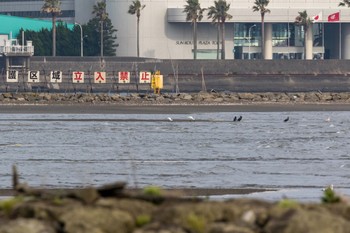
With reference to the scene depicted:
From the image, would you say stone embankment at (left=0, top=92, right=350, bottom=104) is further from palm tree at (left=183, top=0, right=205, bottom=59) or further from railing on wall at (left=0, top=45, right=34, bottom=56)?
palm tree at (left=183, top=0, right=205, bottom=59)

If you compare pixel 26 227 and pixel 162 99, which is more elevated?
pixel 26 227

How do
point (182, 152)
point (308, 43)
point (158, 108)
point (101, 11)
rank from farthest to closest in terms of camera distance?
point (308, 43), point (101, 11), point (158, 108), point (182, 152)

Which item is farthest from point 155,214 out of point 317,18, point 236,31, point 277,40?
point 277,40

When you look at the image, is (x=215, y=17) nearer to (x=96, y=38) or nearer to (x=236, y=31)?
(x=236, y=31)

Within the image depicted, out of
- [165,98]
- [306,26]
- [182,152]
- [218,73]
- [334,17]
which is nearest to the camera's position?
[182,152]

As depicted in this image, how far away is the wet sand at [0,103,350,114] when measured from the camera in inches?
3455

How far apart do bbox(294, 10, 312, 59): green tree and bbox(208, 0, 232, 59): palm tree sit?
9.13 m

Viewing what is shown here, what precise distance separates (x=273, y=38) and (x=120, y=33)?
21.6m

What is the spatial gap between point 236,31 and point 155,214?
154235 mm

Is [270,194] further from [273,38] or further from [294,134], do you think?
[273,38]

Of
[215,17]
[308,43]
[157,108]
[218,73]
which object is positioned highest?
[215,17]

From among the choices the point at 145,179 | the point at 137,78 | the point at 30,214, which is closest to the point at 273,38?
the point at 137,78

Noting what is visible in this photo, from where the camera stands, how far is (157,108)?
93625mm

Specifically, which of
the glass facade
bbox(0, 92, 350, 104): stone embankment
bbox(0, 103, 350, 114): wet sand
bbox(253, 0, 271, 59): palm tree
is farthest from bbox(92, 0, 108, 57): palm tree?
bbox(0, 103, 350, 114): wet sand
